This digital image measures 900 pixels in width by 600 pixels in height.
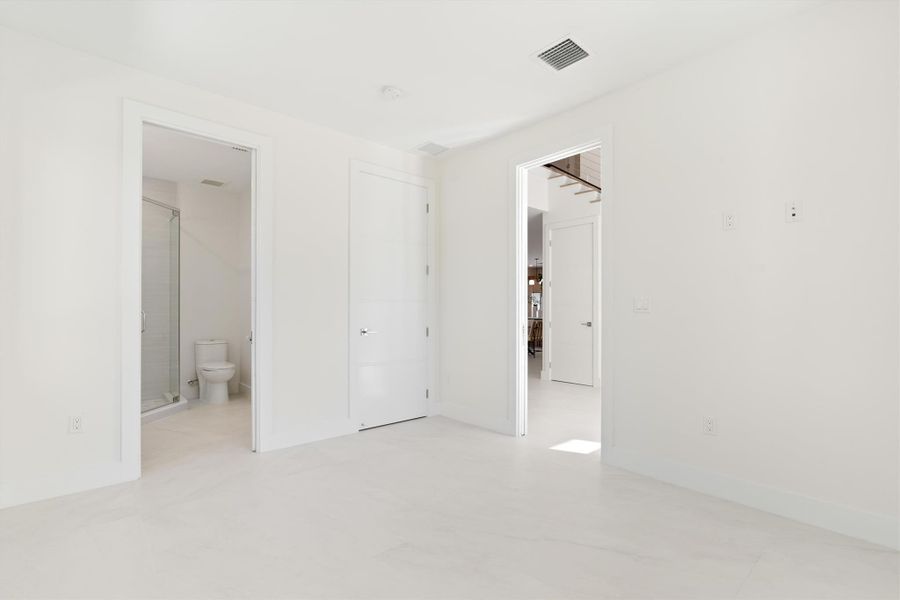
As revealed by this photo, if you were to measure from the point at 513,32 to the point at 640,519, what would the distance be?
2.77 m

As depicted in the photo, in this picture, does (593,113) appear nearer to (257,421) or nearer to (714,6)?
(714,6)

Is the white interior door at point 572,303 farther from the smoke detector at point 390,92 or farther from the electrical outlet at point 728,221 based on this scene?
the smoke detector at point 390,92

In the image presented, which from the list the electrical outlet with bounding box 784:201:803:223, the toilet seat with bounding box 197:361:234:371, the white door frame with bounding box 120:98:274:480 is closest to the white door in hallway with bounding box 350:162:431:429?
the white door frame with bounding box 120:98:274:480

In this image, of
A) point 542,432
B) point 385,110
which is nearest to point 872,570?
point 542,432

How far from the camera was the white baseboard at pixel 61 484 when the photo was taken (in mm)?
2625

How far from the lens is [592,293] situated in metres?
6.53

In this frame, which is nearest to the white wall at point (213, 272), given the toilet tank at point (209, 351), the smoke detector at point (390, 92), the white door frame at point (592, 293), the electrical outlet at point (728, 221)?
the toilet tank at point (209, 351)

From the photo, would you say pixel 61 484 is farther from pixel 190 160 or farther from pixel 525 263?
pixel 525 263

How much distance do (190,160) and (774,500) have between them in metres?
5.61

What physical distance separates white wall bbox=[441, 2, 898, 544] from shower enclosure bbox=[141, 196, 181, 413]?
451cm

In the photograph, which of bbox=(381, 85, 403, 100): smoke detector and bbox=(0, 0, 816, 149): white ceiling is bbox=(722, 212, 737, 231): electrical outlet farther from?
bbox=(381, 85, 403, 100): smoke detector

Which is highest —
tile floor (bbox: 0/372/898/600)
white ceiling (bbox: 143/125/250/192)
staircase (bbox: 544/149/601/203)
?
staircase (bbox: 544/149/601/203)

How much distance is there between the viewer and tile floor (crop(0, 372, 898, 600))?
1.88 meters

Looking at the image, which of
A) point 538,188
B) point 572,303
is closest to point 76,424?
point 572,303
